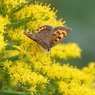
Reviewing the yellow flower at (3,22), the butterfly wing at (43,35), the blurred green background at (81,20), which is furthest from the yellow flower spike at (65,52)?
the blurred green background at (81,20)

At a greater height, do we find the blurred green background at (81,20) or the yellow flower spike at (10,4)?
the blurred green background at (81,20)

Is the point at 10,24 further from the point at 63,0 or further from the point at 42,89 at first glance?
the point at 63,0

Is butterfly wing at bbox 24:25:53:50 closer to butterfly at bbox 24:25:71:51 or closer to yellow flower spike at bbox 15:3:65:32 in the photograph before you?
butterfly at bbox 24:25:71:51

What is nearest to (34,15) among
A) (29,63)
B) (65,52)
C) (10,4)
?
(10,4)

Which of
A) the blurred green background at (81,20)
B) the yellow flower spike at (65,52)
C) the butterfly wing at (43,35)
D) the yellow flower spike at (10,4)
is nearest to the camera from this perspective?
the butterfly wing at (43,35)

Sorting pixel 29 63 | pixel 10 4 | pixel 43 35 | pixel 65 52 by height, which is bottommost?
pixel 29 63

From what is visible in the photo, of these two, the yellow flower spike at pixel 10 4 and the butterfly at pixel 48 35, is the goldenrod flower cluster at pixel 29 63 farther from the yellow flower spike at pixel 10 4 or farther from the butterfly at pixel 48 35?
the butterfly at pixel 48 35

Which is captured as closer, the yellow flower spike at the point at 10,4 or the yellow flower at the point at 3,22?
the yellow flower at the point at 3,22

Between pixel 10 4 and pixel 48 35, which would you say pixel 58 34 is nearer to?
pixel 48 35

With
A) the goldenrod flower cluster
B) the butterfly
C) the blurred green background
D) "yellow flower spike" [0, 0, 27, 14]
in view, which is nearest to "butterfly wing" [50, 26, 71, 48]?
the butterfly
